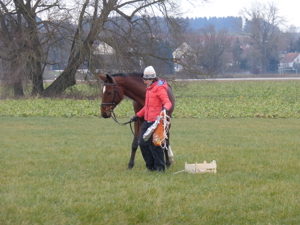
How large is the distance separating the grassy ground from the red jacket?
105 centimetres

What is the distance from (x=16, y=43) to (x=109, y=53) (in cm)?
615

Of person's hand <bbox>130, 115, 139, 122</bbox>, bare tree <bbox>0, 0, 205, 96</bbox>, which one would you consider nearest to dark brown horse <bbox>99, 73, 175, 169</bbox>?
person's hand <bbox>130, 115, 139, 122</bbox>

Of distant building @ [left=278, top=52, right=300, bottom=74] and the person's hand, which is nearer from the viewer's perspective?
the person's hand

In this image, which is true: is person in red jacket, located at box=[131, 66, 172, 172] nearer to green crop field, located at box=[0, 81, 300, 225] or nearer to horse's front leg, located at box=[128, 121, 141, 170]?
green crop field, located at box=[0, 81, 300, 225]

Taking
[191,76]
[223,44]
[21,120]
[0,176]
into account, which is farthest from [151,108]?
[223,44]

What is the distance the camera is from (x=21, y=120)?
69.8ft

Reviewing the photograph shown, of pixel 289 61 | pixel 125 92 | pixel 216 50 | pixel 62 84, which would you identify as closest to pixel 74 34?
pixel 62 84

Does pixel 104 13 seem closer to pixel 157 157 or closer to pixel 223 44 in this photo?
pixel 157 157

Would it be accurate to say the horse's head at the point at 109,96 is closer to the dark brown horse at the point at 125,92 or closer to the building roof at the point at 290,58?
the dark brown horse at the point at 125,92

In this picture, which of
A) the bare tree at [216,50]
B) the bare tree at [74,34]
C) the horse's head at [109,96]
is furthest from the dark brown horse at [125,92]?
the bare tree at [216,50]

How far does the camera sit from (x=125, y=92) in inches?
387

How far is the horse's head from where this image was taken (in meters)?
9.45

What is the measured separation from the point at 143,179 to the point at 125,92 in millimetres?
2010

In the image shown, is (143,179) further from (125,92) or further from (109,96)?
(125,92)
